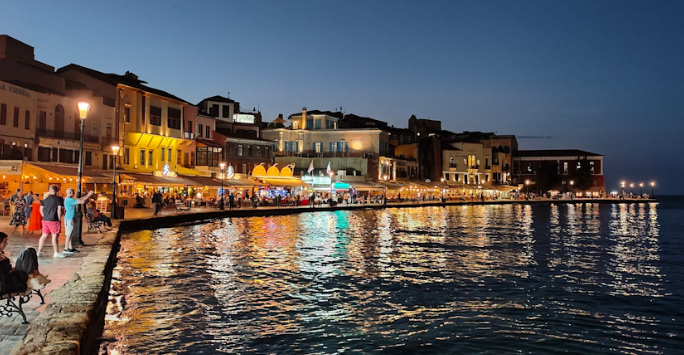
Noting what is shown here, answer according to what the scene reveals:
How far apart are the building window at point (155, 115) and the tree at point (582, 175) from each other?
93451 millimetres

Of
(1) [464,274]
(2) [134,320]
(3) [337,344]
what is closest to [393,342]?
(3) [337,344]

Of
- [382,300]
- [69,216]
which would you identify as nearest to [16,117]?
[69,216]

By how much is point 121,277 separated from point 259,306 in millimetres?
4756

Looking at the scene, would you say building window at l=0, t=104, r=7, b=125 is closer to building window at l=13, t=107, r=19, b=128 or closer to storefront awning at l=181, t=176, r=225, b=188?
building window at l=13, t=107, r=19, b=128

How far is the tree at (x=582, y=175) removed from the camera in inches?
4564

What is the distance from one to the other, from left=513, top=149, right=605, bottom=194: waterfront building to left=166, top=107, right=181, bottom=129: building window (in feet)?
276

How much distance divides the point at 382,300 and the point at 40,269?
7048 mm

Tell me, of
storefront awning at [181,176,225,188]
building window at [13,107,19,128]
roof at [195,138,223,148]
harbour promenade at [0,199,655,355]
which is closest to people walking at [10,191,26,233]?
harbour promenade at [0,199,655,355]

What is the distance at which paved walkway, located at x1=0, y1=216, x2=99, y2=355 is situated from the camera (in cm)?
676

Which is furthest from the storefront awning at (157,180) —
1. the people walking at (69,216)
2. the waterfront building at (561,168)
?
the waterfront building at (561,168)

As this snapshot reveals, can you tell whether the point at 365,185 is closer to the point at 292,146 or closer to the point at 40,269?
the point at 292,146

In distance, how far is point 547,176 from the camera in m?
116

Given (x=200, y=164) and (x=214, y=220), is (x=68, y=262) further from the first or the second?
(x=200, y=164)

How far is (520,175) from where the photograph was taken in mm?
119938
